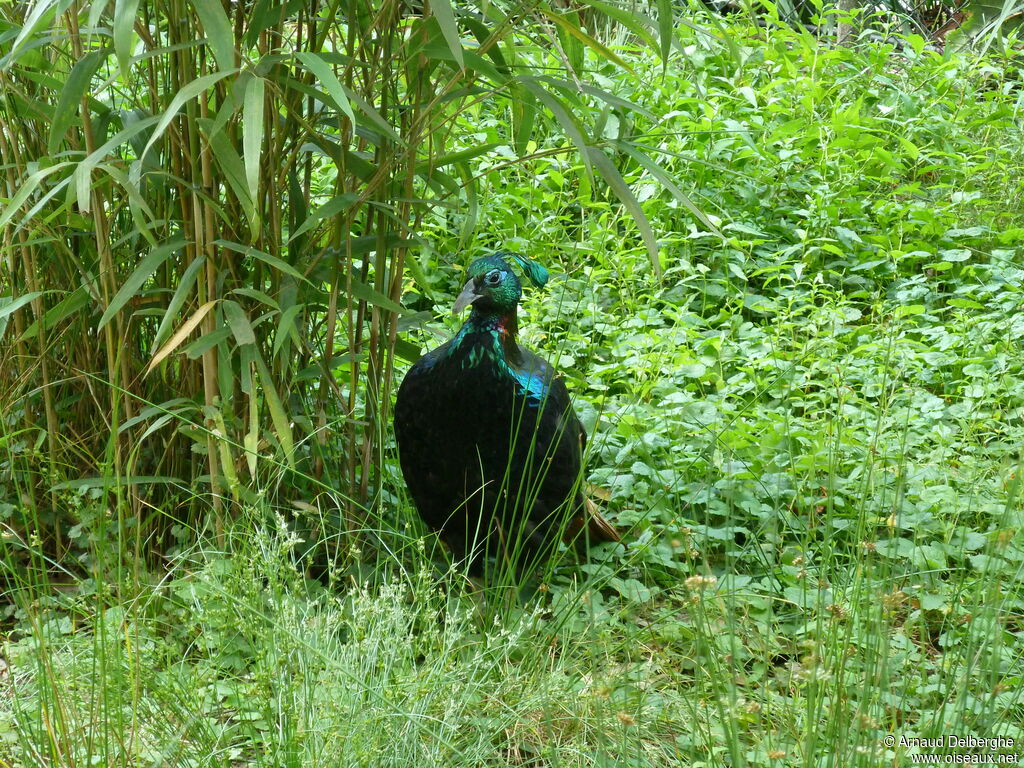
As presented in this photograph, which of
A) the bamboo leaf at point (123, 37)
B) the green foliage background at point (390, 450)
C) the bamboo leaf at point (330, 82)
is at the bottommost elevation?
the green foliage background at point (390, 450)

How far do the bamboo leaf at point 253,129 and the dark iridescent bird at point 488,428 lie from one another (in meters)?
0.73

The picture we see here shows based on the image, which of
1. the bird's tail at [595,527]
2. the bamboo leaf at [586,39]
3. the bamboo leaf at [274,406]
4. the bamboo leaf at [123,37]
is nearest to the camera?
the bamboo leaf at [123,37]

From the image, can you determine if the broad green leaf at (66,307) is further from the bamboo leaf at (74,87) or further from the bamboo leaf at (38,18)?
the bamboo leaf at (38,18)

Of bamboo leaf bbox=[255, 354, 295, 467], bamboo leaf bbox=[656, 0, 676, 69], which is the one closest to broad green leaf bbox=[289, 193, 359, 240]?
bamboo leaf bbox=[255, 354, 295, 467]

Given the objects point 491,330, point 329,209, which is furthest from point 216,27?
point 491,330

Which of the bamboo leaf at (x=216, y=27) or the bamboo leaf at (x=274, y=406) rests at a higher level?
the bamboo leaf at (x=216, y=27)

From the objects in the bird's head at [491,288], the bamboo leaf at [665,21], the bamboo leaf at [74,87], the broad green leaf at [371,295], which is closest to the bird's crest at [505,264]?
the bird's head at [491,288]

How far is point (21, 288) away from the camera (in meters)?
2.43

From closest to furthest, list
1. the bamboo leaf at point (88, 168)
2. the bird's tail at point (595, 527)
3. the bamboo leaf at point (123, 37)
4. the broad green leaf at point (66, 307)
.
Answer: the bamboo leaf at point (123, 37) → the bamboo leaf at point (88, 168) → the broad green leaf at point (66, 307) → the bird's tail at point (595, 527)

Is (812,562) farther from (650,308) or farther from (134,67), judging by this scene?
(134,67)

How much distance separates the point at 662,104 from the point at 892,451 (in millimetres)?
2237

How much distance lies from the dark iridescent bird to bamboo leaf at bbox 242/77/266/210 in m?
0.73

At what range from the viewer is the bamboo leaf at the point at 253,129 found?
1587 millimetres

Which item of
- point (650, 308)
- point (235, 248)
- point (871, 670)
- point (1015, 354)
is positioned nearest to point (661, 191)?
point (650, 308)
